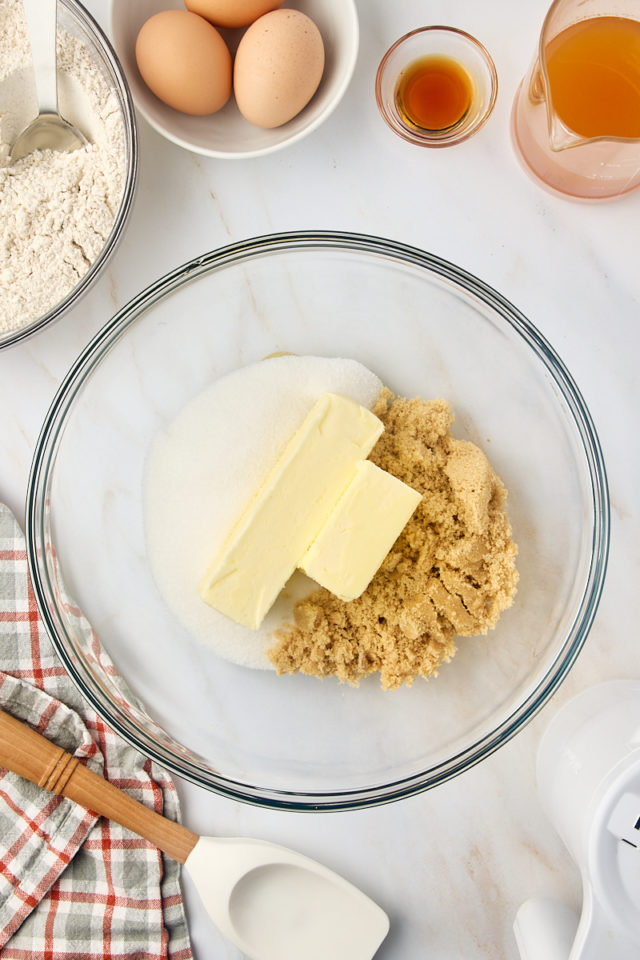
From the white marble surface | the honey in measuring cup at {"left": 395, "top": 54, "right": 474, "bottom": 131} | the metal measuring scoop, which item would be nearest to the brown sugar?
the white marble surface

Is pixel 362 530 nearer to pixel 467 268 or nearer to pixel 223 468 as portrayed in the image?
pixel 223 468

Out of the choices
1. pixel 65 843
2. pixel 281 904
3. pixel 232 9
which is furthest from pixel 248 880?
pixel 232 9

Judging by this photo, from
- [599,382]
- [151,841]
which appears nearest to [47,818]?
[151,841]

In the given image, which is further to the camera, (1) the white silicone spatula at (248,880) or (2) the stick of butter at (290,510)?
(1) the white silicone spatula at (248,880)

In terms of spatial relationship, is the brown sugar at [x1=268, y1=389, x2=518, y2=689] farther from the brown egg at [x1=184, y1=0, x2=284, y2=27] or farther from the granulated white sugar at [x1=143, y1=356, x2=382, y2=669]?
the brown egg at [x1=184, y1=0, x2=284, y2=27]

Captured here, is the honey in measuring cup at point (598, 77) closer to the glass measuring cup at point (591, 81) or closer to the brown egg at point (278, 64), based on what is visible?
the glass measuring cup at point (591, 81)

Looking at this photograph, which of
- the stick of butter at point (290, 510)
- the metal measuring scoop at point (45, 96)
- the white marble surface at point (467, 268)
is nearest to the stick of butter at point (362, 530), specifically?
the stick of butter at point (290, 510)
